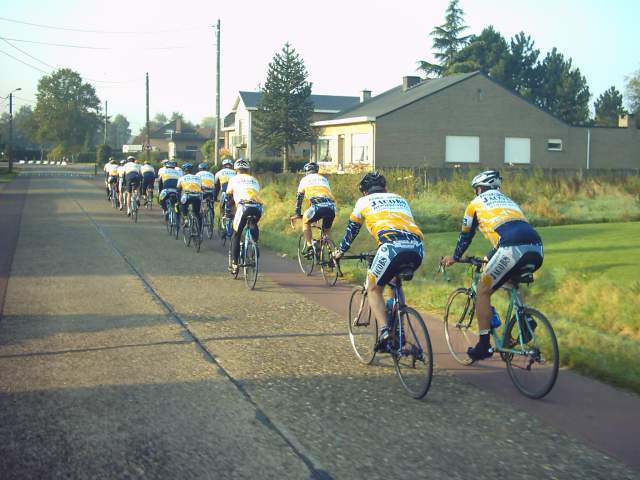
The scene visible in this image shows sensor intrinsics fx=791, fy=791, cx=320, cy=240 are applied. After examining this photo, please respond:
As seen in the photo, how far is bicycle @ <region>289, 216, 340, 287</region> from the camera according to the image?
12.3 m

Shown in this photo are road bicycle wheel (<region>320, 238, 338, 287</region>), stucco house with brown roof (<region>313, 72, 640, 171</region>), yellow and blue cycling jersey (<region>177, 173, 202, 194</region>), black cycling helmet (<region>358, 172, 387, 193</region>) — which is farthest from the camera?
stucco house with brown roof (<region>313, 72, 640, 171</region>)

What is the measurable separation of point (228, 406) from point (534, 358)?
235 centimetres

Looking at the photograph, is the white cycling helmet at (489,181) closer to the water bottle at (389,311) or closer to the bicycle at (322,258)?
the water bottle at (389,311)

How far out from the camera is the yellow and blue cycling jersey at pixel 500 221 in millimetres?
6332

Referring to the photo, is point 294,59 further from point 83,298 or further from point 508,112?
point 83,298

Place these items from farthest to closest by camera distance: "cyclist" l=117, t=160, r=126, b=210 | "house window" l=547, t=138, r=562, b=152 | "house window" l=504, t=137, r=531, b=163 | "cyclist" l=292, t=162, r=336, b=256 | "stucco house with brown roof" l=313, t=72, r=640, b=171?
"house window" l=547, t=138, r=562, b=152 → "house window" l=504, t=137, r=531, b=163 → "stucco house with brown roof" l=313, t=72, r=640, b=171 → "cyclist" l=117, t=160, r=126, b=210 → "cyclist" l=292, t=162, r=336, b=256

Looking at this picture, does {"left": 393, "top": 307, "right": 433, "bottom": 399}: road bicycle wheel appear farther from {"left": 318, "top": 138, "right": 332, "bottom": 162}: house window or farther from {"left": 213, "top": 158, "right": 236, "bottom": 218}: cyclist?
{"left": 318, "top": 138, "right": 332, "bottom": 162}: house window

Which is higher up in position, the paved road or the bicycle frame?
the bicycle frame

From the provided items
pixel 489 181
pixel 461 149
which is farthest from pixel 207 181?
pixel 461 149

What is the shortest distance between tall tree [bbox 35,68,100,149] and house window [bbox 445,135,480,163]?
104 metres

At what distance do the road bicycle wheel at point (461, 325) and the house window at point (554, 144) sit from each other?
44.6 m

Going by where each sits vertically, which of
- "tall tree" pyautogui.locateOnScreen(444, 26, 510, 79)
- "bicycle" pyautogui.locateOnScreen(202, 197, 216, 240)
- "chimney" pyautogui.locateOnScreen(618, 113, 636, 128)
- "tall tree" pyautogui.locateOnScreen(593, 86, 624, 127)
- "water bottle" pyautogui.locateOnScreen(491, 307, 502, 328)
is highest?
"tall tree" pyautogui.locateOnScreen(444, 26, 510, 79)

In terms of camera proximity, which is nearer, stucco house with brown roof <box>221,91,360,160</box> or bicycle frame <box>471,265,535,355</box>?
bicycle frame <box>471,265,535,355</box>

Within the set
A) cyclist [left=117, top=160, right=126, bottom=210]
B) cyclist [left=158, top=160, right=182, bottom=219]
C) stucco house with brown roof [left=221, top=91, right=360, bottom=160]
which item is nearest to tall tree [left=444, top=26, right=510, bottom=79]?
stucco house with brown roof [left=221, top=91, right=360, bottom=160]
